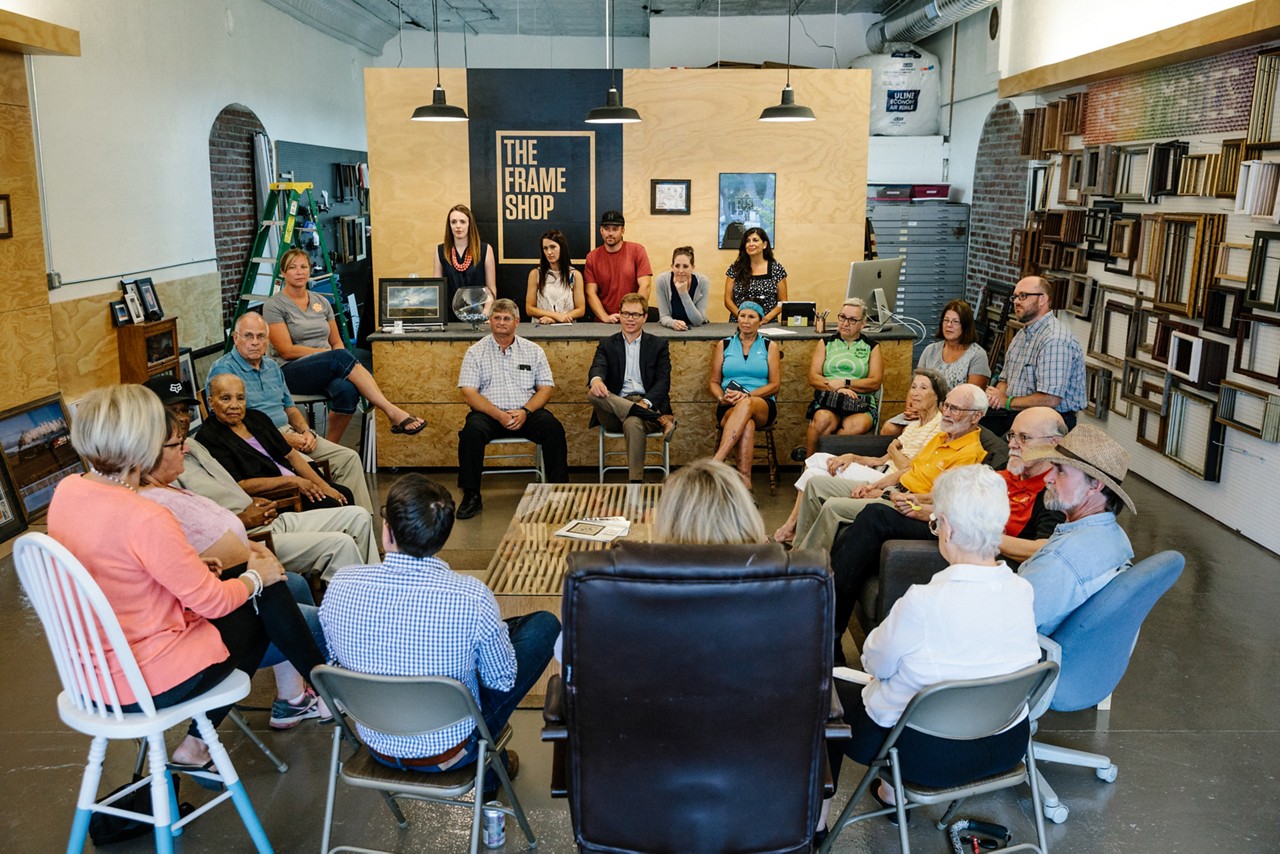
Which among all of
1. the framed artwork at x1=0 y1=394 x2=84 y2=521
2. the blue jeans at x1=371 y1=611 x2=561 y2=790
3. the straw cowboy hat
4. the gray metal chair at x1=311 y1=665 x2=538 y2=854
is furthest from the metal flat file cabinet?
the gray metal chair at x1=311 y1=665 x2=538 y2=854

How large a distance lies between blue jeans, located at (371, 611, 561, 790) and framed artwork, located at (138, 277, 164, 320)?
5.75 metres

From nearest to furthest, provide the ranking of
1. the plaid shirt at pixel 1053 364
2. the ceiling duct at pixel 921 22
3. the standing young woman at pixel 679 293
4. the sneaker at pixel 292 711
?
the sneaker at pixel 292 711, the plaid shirt at pixel 1053 364, the standing young woman at pixel 679 293, the ceiling duct at pixel 921 22

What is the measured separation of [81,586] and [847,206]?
7.77 meters

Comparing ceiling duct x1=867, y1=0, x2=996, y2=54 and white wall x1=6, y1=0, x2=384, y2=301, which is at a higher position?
ceiling duct x1=867, y1=0, x2=996, y2=54

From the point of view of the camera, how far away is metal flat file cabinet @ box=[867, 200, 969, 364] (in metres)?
11.1

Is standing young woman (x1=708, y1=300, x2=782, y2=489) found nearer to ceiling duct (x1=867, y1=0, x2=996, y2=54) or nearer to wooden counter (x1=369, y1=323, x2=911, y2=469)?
wooden counter (x1=369, y1=323, x2=911, y2=469)

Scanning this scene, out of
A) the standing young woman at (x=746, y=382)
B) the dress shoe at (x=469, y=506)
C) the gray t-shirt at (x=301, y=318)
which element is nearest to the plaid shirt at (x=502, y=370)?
the dress shoe at (x=469, y=506)

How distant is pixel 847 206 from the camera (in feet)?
30.0

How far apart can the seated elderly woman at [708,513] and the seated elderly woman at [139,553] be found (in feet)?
3.90

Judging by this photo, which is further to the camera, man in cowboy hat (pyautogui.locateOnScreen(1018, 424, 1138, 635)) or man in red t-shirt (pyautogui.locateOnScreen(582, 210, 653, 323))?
man in red t-shirt (pyautogui.locateOnScreen(582, 210, 653, 323))

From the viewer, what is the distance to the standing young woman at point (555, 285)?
7.37 meters

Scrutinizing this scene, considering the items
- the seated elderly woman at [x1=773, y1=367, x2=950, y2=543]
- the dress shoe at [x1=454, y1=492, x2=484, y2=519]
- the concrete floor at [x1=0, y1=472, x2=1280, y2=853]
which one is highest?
the seated elderly woman at [x1=773, y1=367, x2=950, y2=543]

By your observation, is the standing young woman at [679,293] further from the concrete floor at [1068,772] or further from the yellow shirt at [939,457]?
the concrete floor at [1068,772]

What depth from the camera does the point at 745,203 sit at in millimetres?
9086
